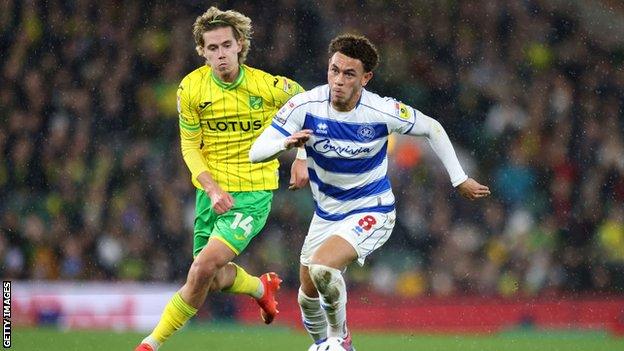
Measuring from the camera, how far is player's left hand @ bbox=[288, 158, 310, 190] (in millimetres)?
8281

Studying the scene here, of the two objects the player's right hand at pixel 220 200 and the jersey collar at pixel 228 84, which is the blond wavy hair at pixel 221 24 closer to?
the jersey collar at pixel 228 84

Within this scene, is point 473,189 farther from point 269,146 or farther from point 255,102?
point 255,102

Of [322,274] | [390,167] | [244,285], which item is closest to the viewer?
[322,274]

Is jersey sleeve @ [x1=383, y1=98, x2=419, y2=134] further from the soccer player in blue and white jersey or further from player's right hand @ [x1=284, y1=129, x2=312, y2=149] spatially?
player's right hand @ [x1=284, y1=129, x2=312, y2=149]

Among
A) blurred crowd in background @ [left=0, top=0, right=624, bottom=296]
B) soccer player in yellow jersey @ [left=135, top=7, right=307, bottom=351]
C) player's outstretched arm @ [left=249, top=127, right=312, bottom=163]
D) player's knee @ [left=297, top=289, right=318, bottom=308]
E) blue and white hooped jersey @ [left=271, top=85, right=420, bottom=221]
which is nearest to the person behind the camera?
player's outstretched arm @ [left=249, top=127, right=312, bottom=163]

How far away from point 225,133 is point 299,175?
81 centimetres

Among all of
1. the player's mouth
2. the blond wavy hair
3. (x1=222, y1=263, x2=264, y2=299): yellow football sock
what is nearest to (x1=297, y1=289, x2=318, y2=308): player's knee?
(x1=222, y1=263, x2=264, y2=299): yellow football sock

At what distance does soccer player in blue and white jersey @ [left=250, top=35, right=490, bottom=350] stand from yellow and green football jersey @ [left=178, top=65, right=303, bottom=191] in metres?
0.59

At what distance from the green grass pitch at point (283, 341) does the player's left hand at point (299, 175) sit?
2863 millimetres

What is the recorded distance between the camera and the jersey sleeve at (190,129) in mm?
8719

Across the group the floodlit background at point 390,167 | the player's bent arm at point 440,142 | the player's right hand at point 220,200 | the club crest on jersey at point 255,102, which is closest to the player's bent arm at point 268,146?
the player's right hand at point 220,200

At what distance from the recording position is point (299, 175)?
831cm

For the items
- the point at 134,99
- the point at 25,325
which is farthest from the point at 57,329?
the point at 134,99

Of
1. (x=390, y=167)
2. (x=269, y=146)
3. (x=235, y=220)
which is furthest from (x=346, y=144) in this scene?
(x=390, y=167)
